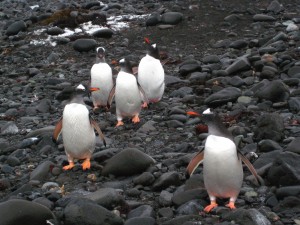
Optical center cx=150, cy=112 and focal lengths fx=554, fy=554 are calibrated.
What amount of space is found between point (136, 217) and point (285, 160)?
1.54 metres

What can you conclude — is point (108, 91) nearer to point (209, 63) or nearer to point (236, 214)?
point (209, 63)

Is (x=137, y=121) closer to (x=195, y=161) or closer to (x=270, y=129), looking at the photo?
(x=270, y=129)

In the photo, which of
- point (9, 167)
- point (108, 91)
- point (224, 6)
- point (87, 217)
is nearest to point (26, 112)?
point (108, 91)

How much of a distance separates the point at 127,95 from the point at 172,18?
249 inches

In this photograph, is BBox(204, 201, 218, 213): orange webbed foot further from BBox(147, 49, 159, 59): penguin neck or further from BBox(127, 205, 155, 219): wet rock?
BBox(147, 49, 159, 59): penguin neck

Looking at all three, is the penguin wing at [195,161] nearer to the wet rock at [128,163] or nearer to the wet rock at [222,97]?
the wet rock at [128,163]

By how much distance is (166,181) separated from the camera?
552 cm

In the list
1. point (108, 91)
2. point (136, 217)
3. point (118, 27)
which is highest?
point (136, 217)

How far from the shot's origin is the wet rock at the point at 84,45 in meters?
12.2

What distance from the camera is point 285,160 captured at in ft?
17.2

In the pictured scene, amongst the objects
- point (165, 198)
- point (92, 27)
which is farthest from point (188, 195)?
point (92, 27)

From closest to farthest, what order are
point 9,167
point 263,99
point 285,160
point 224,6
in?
1. point 285,160
2. point 9,167
3. point 263,99
4. point 224,6

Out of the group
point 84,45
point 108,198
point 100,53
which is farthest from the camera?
point 84,45

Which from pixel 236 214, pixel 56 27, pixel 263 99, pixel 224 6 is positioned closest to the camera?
pixel 236 214
